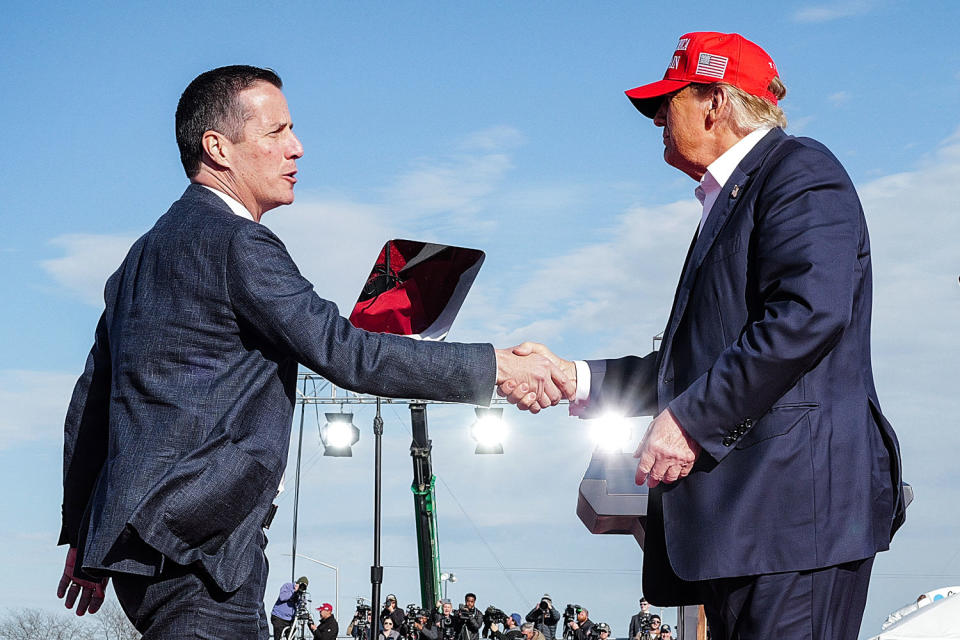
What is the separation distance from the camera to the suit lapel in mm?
2531

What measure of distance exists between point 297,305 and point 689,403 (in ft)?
3.08

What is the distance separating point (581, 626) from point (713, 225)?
57.3ft

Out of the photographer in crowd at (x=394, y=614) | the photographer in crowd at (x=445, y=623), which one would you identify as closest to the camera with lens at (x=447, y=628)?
the photographer in crowd at (x=445, y=623)

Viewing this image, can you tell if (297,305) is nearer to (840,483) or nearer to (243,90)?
(243,90)

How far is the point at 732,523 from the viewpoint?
2268 millimetres

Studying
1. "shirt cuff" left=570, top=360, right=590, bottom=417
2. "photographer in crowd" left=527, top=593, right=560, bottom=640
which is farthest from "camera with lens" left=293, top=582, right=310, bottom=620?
"shirt cuff" left=570, top=360, right=590, bottom=417

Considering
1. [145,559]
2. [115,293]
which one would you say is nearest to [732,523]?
[145,559]

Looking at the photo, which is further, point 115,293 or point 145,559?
point 115,293

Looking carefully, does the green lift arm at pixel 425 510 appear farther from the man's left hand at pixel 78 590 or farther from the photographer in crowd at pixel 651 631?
the man's left hand at pixel 78 590

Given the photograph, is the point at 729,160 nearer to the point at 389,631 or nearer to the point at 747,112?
the point at 747,112

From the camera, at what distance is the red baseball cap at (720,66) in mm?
2754

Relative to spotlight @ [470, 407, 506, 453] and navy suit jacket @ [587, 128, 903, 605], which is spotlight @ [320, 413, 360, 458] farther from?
navy suit jacket @ [587, 128, 903, 605]

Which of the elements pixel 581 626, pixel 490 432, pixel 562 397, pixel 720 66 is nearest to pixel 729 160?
pixel 720 66

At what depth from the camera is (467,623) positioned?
731 inches
